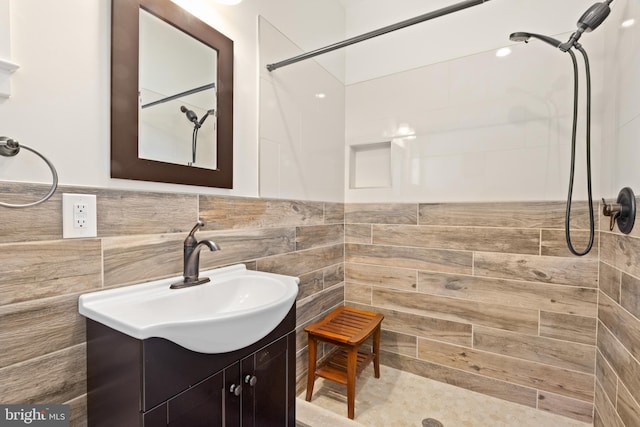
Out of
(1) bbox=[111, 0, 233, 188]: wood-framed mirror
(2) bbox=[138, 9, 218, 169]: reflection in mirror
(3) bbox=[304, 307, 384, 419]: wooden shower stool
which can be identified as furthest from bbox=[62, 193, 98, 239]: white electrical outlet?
(3) bbox=[304, 307, 384, 419]: wooden shower stool

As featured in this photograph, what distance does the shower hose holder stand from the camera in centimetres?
116

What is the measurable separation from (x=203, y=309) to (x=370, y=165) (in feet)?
5.38

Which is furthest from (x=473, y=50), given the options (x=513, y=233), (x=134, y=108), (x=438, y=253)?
(x=134, y=108)

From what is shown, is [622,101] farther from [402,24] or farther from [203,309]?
[203,309]

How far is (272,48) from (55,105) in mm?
1097

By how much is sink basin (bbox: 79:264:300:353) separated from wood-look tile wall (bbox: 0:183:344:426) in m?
0.05

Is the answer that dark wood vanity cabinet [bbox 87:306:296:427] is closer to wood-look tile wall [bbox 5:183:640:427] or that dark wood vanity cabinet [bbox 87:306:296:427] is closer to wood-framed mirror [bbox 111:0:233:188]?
wood-look tile wall [bbox 5:183:640:427]

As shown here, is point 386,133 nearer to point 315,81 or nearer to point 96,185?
Answer: point 315,81

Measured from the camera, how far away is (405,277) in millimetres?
2035

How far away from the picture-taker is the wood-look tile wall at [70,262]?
29.6 inches

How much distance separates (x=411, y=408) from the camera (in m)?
1.70

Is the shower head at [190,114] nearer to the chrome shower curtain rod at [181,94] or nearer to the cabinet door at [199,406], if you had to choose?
the chrome shower curtain rod at [181,94]

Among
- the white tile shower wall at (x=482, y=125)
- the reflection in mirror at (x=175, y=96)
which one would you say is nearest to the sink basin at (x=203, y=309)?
the reflection in mirror at (x=175, y=96)

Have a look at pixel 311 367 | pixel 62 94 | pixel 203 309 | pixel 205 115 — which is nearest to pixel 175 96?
pixel 205 115
